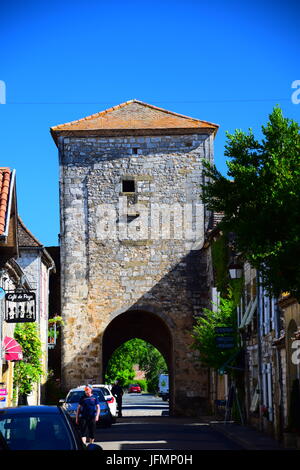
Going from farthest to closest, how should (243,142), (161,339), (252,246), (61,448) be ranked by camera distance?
(161,339)
(243,142)
(252,246)
(61,448)

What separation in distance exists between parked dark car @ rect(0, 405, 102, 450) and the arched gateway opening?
3009cm

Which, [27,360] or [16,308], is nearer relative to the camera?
[16,308]

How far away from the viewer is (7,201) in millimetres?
20203

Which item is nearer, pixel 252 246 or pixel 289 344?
pixel 252 246

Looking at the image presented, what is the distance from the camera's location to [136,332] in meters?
45.2

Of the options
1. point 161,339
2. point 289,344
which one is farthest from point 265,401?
point 161,339

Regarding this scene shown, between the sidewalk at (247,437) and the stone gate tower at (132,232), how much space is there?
30.3ft

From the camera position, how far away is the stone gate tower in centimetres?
3684

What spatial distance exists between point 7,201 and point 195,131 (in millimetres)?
19332

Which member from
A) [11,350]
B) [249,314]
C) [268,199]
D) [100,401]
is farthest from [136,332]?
[268,199]

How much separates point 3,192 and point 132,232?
669 inches

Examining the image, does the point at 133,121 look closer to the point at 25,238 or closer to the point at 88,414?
→ the point at 25,238

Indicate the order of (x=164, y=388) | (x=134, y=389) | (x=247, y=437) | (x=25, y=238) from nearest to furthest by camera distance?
(x=247, y=437) < (x=25, y=238) < (x=164, y=388) < (x=134, y=389)

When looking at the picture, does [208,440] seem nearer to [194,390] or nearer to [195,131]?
Result: [194,390]
